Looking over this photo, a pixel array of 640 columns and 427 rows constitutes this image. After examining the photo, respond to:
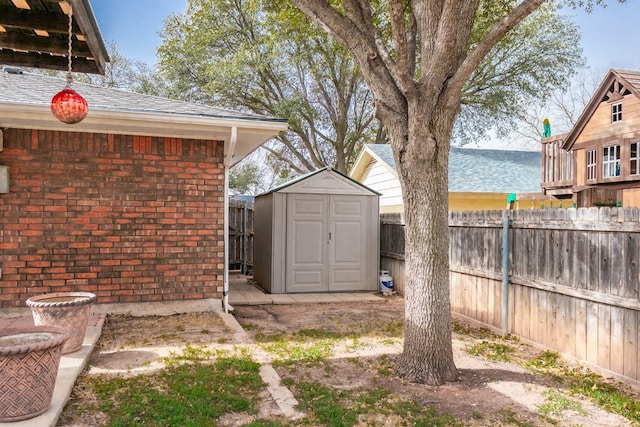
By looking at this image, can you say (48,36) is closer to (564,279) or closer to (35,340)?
(35,340)

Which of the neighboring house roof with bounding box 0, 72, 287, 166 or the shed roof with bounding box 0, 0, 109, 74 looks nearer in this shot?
the shed roof with bounding box 0, 0, 109, 74

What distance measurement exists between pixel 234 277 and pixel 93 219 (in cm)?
586

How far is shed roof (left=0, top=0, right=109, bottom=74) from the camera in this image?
334 cm

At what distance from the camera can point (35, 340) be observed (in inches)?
133

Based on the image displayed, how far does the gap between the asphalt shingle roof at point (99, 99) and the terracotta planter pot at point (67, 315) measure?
8.03 feet

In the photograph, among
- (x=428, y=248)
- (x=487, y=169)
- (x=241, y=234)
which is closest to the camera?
(x=428, y=248)

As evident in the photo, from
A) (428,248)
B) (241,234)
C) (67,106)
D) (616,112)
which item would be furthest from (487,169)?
(67,106)

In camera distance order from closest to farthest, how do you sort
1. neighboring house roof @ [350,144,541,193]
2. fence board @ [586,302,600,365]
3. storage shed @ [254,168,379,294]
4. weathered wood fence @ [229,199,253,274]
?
1. fence board @ [586,302,600,365]
2. storage shed @ [254,168,379,294]
3. weathered wood fence @ [229,199,253,274]
4. neighboring house roof @ [350,144,541,193]

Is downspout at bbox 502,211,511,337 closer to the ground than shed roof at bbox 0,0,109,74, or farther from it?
closer to the ground

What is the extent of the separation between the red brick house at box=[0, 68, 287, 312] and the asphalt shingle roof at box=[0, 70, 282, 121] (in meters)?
0.02

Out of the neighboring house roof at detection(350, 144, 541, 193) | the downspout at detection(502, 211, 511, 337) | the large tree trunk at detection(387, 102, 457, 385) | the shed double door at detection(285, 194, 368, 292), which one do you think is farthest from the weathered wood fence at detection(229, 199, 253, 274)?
the large tree trunk at detection(387, 102, 457, 385)

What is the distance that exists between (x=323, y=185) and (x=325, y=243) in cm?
117

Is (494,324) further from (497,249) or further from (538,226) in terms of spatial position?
(538,226)

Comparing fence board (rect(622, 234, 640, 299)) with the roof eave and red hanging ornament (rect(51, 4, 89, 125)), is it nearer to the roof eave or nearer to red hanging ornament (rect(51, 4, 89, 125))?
the roof eave
